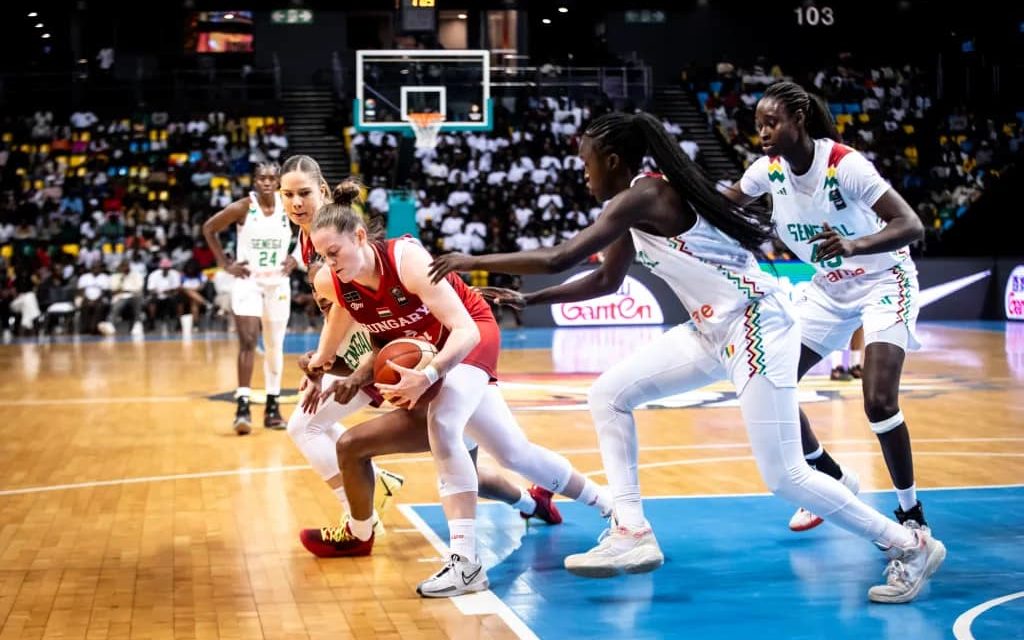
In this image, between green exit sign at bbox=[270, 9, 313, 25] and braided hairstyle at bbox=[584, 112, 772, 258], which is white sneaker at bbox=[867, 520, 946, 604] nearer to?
braided hairstyle at bbox=[584, 112, 772, 258]

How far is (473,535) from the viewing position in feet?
16.4

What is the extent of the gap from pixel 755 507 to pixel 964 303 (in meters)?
16.1

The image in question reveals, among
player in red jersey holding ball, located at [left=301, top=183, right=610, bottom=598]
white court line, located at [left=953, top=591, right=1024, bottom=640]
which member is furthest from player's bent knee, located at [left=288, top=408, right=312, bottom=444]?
white court line, located at [left=953, top=591, right=1024, bottom=640]

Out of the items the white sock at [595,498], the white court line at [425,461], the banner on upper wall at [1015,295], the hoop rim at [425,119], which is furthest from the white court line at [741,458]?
the banner on upper wall at [1015,295]

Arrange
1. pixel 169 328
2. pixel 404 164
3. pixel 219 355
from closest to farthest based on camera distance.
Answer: pixel 219 355 → pixel 169 328 → pixel 404 164

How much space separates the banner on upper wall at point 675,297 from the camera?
19.5 m

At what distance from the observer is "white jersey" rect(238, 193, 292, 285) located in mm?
9703

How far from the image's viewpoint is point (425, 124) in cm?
1997

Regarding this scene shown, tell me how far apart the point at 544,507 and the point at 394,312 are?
1.57 metres

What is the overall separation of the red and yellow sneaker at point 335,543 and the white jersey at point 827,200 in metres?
2.29

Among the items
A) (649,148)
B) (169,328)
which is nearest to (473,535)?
(649,148)

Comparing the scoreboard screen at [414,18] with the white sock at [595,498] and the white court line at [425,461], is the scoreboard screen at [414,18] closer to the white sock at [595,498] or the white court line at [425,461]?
the white court line at [425,461]

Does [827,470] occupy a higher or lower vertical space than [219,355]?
higher

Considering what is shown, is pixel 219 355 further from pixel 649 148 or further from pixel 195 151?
pixel 649 148
